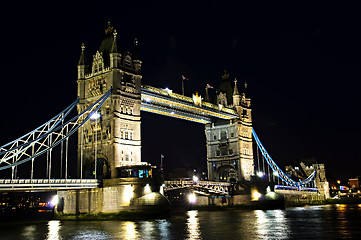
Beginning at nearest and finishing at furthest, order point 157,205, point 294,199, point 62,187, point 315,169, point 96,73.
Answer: point 62,187
point 157,205
point 96,73
point 294,199
point 315,169

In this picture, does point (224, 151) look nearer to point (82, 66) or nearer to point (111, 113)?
point (111, 113)

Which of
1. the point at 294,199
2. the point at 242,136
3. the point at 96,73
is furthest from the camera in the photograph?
the point at 294,199

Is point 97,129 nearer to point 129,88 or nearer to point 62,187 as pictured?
point 129,88

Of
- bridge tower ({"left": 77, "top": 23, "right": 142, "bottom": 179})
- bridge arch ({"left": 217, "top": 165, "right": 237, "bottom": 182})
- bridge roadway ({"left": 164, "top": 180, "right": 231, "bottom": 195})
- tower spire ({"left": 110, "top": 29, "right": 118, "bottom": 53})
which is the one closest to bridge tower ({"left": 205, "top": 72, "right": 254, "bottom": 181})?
bridge arch ({"left": 217, "top": 165, "right": 237, "bottom": 182})

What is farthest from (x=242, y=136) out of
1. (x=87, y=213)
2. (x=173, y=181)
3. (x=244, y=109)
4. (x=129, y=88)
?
(x=87, y=213)

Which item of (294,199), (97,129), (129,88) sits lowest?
(294,199)

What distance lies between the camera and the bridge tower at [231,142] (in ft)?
293

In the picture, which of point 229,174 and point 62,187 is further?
point 229,174

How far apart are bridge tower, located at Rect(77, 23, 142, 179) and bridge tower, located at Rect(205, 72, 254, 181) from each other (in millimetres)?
28805

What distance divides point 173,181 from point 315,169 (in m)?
86.9

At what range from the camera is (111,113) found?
60219 mm

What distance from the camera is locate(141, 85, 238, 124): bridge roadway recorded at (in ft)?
227

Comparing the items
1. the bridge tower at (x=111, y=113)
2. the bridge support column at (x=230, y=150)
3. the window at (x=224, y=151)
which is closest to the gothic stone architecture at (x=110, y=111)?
the bridge tower at (x=111, y=113)

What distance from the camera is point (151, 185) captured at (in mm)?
55875
